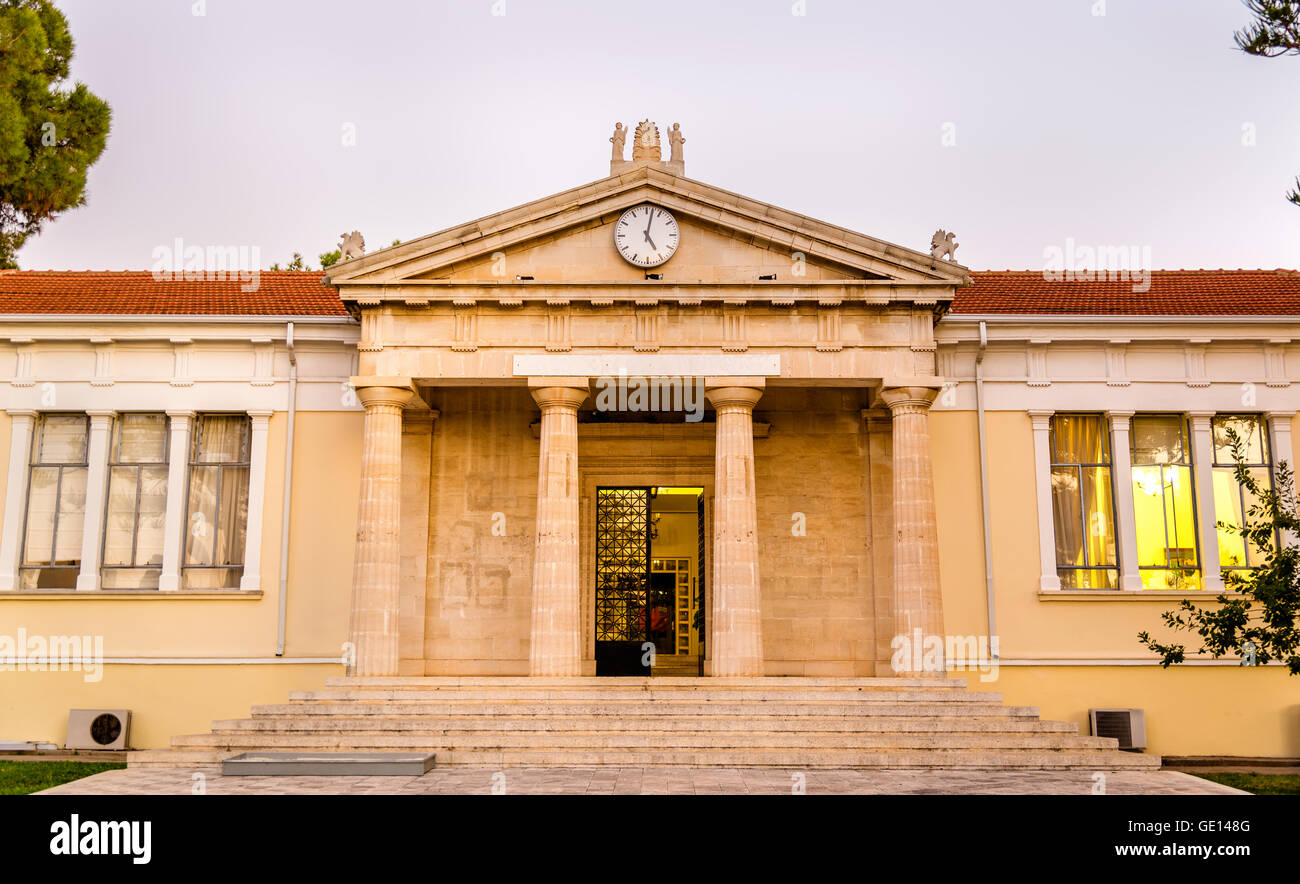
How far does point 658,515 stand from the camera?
2673 centimetres

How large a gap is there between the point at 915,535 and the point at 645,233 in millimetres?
7373

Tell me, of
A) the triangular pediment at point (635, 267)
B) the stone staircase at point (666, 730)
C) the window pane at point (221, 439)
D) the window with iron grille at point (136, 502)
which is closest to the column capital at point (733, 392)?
the triangular pediment at point (635, 267)

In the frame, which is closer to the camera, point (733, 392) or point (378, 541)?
point (378, 541)

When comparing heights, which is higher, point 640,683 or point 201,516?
point 201,516

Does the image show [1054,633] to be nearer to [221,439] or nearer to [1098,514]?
[1098,514]

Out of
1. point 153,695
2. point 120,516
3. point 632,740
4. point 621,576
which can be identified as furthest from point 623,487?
point 120,516

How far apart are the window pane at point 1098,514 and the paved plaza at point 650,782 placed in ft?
25.7

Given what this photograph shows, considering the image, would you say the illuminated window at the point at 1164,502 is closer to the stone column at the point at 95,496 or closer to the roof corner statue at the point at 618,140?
the roof corner statue at the point at 618,140

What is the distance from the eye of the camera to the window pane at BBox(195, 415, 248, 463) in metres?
23.7

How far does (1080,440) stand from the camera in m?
23.8
